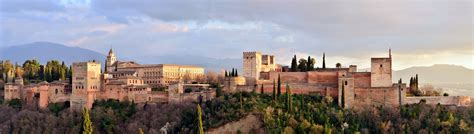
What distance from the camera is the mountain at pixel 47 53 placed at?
143 meters

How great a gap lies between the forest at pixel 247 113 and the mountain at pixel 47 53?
353 feet

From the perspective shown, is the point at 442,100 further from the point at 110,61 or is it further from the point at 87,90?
the point at 110,61

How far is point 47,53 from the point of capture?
494 feet

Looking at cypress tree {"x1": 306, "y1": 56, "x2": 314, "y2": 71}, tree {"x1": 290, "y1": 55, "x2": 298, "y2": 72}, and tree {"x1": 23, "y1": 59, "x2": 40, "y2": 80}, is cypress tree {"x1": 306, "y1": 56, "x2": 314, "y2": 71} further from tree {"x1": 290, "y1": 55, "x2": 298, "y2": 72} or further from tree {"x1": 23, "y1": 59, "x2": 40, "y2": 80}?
tree {"x1": 23, "y1": 59, "x2": 40, "y2": 80}

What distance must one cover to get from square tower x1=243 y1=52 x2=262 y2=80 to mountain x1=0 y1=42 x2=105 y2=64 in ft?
353

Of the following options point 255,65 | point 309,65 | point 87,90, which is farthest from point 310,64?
point 87,90

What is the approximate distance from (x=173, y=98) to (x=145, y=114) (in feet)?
6.58

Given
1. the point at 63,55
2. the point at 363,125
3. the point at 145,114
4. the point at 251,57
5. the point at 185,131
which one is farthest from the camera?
the point at 63,55

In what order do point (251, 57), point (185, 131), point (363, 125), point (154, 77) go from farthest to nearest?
point (154, 77)
point (251, 57)
point (185, 131)
point (363, 125)

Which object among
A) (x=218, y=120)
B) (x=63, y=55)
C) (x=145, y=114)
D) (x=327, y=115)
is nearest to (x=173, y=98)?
(x=145, y=114)

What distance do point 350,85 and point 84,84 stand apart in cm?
1654

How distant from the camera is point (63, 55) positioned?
149250 mm

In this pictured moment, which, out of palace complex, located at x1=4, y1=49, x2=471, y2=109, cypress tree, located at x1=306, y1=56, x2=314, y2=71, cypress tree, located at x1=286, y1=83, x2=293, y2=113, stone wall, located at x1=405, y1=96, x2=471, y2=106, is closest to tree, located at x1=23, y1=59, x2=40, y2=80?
palace complex, located at x1=4, y1=49, x2=471, y2=109

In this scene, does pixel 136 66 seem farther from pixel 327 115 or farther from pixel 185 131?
pixel 327 115
